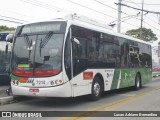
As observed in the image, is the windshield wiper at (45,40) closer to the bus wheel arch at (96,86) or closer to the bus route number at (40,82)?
the bus route number at (40,82)

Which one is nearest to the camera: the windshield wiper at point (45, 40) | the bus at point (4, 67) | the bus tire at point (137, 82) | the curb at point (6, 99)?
the windshield wiper at point (45, 40)

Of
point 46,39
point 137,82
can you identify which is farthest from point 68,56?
point 137,82

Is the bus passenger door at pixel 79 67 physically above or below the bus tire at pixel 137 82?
above

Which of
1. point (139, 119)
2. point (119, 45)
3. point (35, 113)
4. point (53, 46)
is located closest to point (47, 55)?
point (53, 46)

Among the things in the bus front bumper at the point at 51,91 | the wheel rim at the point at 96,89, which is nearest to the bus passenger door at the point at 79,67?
the bus front bumper at the point at 51,91

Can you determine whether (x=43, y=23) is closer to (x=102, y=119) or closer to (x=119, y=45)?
(x=102, y=119)

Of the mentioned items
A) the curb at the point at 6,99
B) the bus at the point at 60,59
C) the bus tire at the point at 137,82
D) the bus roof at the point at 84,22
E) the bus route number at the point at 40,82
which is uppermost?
the bus roof at the point at 84,22

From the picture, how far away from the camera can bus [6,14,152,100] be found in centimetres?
1133

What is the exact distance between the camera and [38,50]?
1174 cm

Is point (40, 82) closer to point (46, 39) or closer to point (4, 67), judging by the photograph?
point (46, 39)

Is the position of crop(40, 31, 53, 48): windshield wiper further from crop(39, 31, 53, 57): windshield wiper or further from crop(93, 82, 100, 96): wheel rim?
crop(93, 82, 100, 96): wheel rim

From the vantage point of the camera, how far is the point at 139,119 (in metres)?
9.40

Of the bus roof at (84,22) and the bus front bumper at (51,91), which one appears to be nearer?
the bus front bumper at (51,91)

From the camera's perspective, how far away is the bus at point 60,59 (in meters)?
11.3
